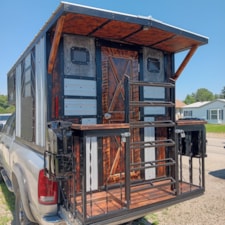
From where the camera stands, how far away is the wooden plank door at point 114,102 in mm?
3381

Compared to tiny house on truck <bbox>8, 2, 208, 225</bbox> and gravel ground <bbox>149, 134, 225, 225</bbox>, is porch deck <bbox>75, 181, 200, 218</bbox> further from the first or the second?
gravel ground <bbox>149, 134, 225, 225</bbox>

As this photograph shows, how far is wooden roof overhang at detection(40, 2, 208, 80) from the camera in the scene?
2.53m


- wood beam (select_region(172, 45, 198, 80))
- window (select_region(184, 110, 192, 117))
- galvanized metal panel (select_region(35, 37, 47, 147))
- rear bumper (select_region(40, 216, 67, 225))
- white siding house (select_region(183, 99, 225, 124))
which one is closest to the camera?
rear bumper (select_region(40, 216, 67, 225))

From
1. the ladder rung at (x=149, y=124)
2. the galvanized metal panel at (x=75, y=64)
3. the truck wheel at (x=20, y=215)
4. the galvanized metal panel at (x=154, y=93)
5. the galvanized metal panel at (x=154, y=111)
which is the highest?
the galvanized metal panel at (x=75, y=64)

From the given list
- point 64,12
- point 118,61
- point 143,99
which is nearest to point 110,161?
point 143,99

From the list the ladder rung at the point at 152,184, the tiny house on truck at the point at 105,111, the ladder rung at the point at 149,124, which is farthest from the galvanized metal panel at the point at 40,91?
the ladder rung at the point at 152,184

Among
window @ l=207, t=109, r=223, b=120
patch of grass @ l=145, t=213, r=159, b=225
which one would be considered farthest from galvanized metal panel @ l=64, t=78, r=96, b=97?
window @ l=207, t=109, r=223, b=120

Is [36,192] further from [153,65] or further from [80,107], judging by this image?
[153,65]

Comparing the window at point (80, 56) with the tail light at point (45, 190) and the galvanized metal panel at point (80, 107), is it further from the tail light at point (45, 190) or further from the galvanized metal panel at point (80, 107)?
the tail light at point (45, 190)

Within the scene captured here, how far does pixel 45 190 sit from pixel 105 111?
1.39 meters

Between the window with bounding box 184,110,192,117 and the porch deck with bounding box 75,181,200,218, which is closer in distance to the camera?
the porch deck with bounding box 75,181,200,218

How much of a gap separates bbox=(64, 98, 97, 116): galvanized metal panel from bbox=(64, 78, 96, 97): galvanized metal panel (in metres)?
0.09

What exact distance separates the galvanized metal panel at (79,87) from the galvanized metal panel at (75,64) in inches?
3.8

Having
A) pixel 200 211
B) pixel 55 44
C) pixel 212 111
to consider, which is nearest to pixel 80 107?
pixel 55 44
